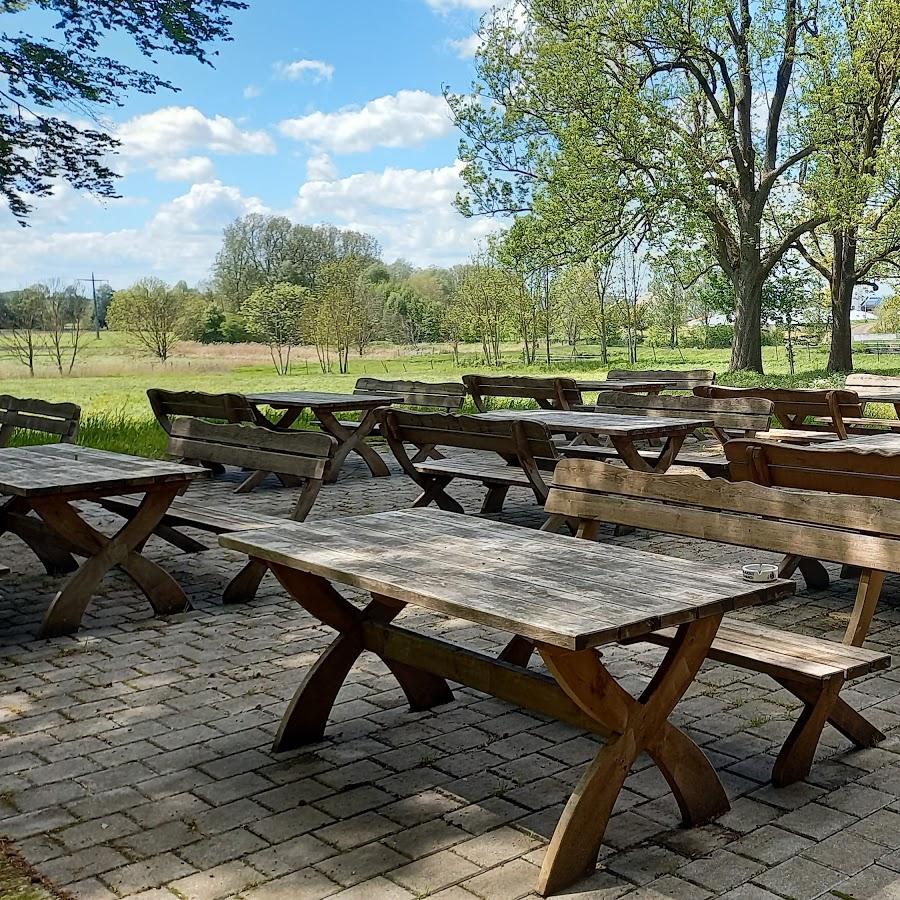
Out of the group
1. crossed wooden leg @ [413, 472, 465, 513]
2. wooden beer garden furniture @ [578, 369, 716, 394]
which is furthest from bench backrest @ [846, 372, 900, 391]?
crossed wooden leg @ [413, 472, 465, 513]

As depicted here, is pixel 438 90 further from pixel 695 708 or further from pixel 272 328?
pixel 695 708

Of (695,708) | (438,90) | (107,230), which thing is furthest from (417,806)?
(438,90)

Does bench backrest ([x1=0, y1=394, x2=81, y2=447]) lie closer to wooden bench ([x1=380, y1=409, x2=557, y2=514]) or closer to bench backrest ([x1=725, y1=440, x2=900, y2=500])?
wooden bench ([x1=380, y1=409, x2=557, y2=514])

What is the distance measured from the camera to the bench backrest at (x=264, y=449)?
18.2ft

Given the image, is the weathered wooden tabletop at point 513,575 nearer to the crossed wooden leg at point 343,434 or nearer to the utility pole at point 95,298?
the crossed wooden leg at point 343,434

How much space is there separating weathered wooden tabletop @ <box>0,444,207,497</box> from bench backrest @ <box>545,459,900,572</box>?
1.99 meters

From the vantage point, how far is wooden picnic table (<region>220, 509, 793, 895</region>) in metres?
2.71

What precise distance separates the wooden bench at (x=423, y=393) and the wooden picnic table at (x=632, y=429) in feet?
6.55

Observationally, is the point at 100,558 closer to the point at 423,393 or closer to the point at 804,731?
the point at 804,731

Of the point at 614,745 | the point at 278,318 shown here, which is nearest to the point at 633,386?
the point at 614,745

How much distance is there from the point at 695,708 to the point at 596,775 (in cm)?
134

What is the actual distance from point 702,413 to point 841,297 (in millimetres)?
17223

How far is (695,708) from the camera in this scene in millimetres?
4047

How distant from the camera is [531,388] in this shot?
1088 cm
